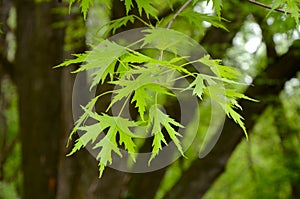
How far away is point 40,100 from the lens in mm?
3805

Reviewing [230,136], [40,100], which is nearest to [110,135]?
[230,136]

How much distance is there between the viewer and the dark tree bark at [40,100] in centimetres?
372

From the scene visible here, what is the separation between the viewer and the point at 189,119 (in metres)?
3.66

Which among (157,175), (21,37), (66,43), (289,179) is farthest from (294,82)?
(21,37)

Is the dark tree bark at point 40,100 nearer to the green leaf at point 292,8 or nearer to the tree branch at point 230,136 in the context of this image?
the tree branch at point 230,136

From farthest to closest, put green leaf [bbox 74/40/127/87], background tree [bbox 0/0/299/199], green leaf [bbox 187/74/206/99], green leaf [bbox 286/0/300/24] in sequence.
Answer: background tree [bbox 0/0/299/199]
green leaf [bbox 286/0/300/24]
green leaf [bbox 74/40/127/87]
green leaf [bbox 187/74/206/99]

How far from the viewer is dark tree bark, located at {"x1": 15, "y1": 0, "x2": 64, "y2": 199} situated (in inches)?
147

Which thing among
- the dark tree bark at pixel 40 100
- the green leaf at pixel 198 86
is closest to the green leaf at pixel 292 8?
the green leaf at pixel 198 86

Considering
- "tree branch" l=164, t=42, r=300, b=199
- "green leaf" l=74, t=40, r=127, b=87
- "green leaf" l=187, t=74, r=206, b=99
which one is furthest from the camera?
"tree branch" l=164, t=42, r=300, b=199

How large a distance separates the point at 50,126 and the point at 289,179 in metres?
2.53

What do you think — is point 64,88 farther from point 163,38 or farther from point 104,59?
point 104,59

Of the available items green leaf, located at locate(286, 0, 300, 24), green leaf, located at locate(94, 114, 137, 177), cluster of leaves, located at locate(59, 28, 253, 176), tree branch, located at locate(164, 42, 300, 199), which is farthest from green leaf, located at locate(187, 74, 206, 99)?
tree branch, located at locate(164, 42, 300, 199)

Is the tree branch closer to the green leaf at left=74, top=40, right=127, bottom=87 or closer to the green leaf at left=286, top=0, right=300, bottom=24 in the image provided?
the green leaf at left=286, top=0, right=300, bottom=24

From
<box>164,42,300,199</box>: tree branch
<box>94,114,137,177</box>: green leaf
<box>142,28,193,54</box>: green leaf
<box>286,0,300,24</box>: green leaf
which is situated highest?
<box>286,0,300,24</box>: green leaf
